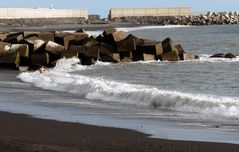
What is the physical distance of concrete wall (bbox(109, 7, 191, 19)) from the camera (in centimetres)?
13438

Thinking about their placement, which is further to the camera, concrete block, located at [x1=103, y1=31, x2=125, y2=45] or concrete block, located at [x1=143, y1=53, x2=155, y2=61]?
concrete block, located at [x1=103, y1=31, x2=125, y2=45]

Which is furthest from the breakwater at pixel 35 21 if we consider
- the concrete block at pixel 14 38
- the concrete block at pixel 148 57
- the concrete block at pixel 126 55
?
the concrete block at pixel 148 57

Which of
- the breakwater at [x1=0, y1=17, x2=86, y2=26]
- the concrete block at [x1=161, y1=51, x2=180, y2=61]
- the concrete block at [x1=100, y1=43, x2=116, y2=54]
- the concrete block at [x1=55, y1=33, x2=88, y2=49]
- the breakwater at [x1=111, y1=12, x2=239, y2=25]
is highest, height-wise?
the concrete block at [x1=55, y1=33, x2=88, y2=49]

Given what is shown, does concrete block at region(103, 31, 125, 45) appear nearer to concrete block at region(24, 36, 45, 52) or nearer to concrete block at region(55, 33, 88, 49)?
concrete block at region(55, 33, 88, 49)

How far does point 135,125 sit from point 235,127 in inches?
65.3

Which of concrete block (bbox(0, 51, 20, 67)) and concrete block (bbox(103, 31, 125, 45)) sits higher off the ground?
concrete block (bbox(103, 31, 125, 45))

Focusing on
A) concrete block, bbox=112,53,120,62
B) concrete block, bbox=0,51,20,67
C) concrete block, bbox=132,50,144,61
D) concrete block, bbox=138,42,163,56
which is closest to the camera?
concrete block, bbox=0,51,20,67

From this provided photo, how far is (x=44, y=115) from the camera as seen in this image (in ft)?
37.7

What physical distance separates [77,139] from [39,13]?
104 meters

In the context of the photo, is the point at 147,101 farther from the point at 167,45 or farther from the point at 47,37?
the point at 47,37

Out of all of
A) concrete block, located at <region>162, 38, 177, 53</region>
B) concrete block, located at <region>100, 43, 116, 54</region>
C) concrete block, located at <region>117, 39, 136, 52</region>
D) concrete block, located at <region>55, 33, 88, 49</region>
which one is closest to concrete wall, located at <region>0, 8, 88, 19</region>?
concrete block, located at <region>55, 33, 88, 49</region>

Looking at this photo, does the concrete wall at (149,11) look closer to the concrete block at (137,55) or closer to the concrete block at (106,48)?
the concrete block at (137,55)

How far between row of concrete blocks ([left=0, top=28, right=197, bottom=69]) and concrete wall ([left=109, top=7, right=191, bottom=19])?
340 feet

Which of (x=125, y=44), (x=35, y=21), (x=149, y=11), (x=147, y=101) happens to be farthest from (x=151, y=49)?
(x=149, y=11)
